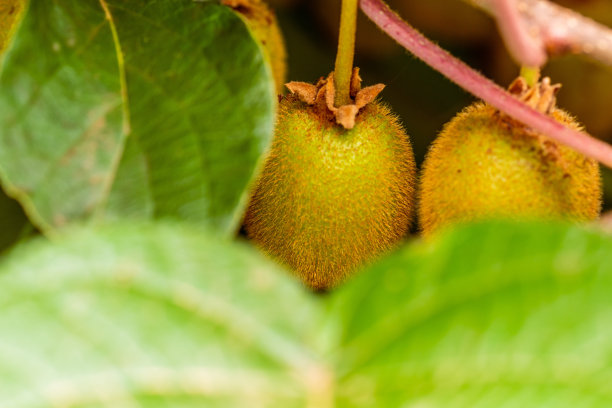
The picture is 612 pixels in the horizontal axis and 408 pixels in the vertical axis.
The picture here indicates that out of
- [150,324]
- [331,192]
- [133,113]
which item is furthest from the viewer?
[331,192]

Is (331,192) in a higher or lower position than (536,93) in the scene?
lower

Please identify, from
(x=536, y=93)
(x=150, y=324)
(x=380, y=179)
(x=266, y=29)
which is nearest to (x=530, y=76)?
(x=536, y=93)

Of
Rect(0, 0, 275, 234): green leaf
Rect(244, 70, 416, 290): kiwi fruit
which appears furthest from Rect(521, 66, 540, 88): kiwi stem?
Rect(0, 0, 275, 234): green leaf

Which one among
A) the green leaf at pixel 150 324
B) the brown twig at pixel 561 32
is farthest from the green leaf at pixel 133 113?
the brown twig at pixel 561 32

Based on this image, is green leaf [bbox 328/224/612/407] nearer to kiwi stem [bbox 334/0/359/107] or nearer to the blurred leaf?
kiwi stem [bbox 334/0/359/107]

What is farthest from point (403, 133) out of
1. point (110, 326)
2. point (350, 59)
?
point (110, 326)

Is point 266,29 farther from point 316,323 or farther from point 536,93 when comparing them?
point 316,323
